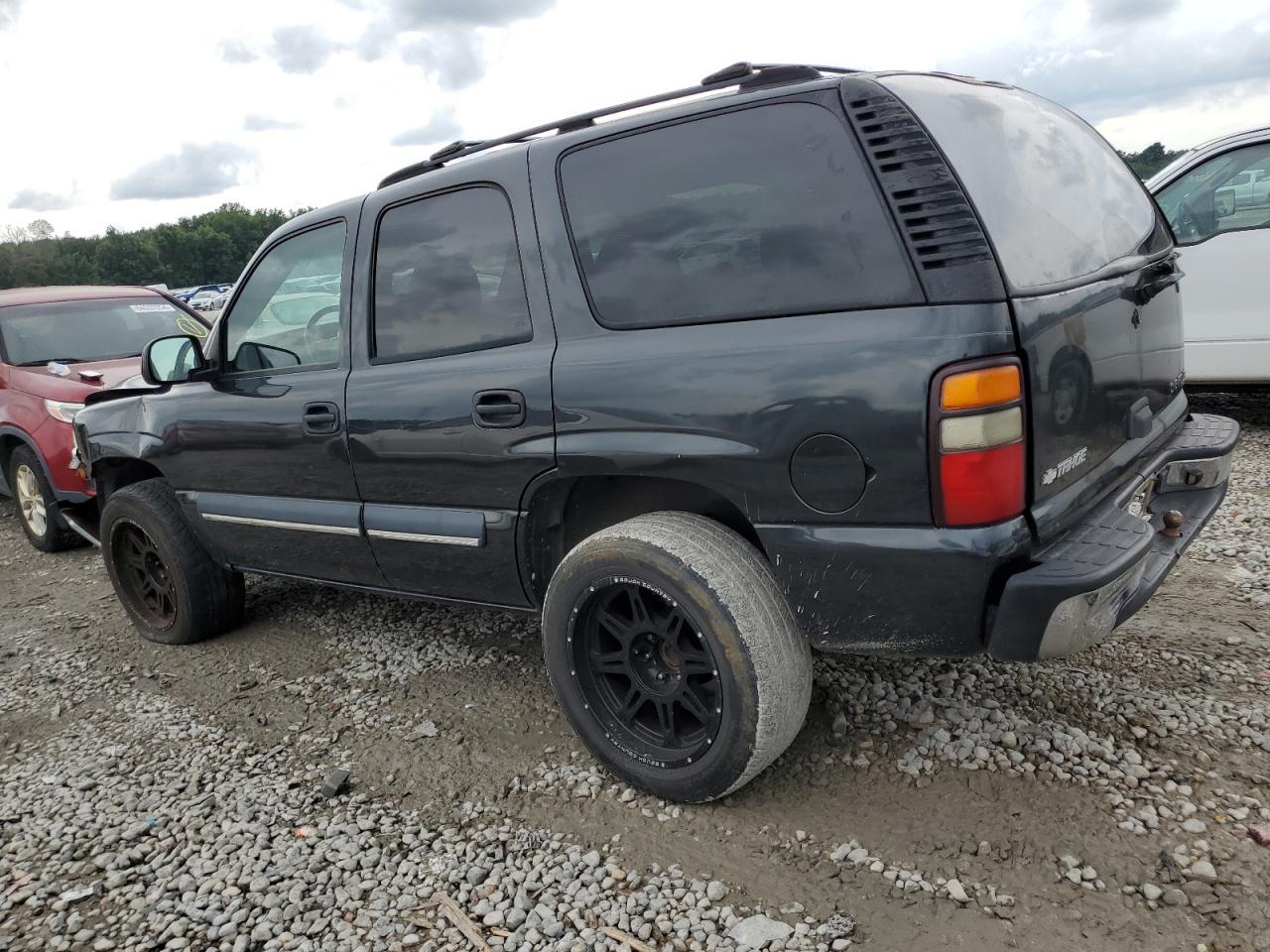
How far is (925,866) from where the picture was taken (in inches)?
87.6

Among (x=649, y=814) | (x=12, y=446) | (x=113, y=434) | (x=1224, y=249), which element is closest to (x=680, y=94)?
(x=649, y=814)

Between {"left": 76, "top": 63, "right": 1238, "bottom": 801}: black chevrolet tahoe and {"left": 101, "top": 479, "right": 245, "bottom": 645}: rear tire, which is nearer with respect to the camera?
{"left": 76, "top": 63, "right": 1238, "bottom": 801}: black chevrolet tahoe

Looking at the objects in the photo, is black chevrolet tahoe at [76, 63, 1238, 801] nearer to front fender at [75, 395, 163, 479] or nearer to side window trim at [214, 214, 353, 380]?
side window trim at [214, 214, 353, 380]

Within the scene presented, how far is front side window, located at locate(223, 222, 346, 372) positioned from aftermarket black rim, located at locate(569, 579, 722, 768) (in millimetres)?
1448

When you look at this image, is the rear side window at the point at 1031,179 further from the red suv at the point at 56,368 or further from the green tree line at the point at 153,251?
the green tree line at the point at 153,251

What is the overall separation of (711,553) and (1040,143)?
1.48m

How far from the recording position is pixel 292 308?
350cm

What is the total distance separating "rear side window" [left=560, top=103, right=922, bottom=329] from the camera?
2.12 metres

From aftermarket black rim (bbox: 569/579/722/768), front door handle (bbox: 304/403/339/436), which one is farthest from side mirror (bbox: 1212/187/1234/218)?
front door handle (bbox: 304/403/339/436)

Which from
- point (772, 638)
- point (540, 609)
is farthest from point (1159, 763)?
point (540, 609)

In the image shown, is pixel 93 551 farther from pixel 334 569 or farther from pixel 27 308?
pixel 334 569

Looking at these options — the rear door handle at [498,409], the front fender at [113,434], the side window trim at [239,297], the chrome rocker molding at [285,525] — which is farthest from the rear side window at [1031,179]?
the front fender at [113,434]

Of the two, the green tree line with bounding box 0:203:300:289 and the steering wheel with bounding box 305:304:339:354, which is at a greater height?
the green tree line with bounding box 0:203:300:289

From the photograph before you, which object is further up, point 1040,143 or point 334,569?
point 1040,143
